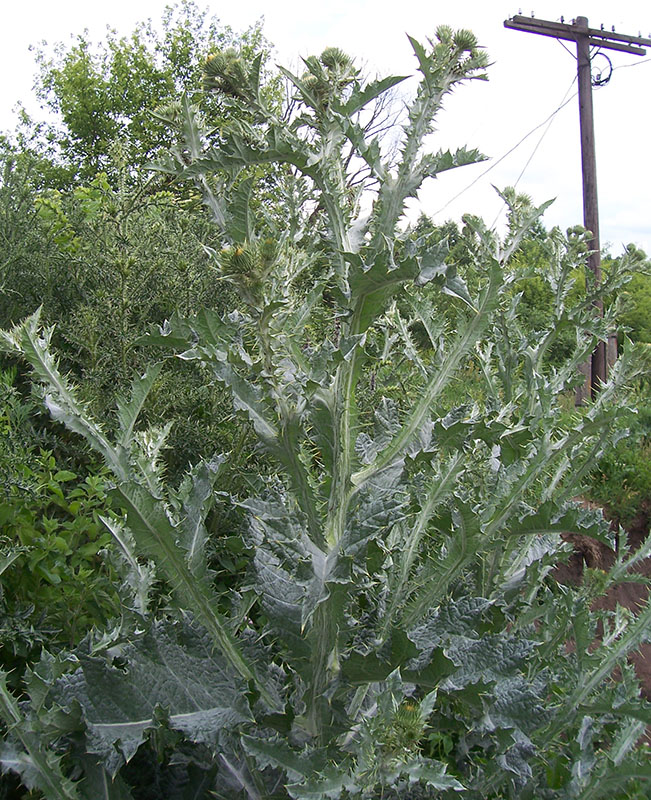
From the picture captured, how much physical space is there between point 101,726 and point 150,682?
13 cm

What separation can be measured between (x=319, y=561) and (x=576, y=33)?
10.4m

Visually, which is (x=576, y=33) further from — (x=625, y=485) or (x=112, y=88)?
(x=112, y=88)

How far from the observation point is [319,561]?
4.92ft

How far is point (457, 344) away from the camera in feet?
5.80

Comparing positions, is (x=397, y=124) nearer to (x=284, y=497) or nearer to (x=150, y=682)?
(x=284, y=497)

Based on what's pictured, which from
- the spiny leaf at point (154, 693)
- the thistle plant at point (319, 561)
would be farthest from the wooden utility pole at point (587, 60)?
the spiny leaf at point (154, 693)

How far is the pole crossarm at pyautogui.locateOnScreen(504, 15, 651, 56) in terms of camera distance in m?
9.35

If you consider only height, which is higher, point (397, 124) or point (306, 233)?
point (397, 124)

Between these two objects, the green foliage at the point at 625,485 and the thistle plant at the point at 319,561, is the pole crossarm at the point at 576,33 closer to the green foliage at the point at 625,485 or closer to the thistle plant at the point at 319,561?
the green foliage at the point at 625,485

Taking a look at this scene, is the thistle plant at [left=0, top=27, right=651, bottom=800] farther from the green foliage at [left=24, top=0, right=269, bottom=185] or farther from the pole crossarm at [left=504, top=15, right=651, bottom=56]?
the green foliage at [left=24, top=0, right=269, bottom=185]

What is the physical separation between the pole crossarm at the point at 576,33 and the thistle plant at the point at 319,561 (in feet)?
30.3

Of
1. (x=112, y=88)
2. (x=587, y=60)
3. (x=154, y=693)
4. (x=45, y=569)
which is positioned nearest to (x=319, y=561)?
(x=154, y=693)

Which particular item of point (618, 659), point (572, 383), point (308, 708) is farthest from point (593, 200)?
point (308, 708)

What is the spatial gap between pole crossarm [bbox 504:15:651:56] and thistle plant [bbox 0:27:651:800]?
924cm
